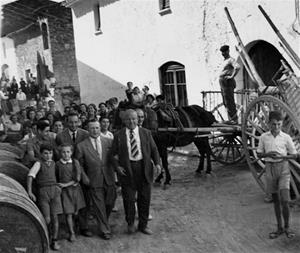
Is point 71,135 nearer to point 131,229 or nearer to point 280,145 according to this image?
point 131,229

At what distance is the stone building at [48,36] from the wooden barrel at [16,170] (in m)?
18.5

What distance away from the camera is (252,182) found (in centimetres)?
768

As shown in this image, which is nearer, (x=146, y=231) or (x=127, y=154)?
(x=127, y=154)

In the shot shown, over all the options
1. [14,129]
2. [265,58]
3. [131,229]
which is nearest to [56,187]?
[131,229]

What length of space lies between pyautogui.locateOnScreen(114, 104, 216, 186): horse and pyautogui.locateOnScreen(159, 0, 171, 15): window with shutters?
519 cm

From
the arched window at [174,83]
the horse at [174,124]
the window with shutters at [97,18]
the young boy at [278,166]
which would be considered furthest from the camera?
the window with shutters at [97,18]

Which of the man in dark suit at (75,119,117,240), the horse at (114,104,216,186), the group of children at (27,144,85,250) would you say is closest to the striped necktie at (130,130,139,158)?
the man in dark suit at (75,119,117,240)

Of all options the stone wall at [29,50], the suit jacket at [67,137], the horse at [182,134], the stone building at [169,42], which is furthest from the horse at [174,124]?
the stone wall at [29,50]

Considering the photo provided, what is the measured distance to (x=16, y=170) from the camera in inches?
210

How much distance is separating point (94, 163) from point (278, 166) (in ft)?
7.88

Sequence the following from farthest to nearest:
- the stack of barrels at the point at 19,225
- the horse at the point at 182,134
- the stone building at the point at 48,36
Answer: the stone building at the point at 48,36
the horse at the point at 182,134
the stack of barrels at the point at 19,225

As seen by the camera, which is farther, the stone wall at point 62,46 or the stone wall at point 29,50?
the stone wall at point 29,50

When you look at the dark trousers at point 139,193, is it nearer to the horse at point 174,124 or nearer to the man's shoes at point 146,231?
the man's shoes at point 146,231

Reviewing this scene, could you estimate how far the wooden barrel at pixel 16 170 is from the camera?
17.3 ft
